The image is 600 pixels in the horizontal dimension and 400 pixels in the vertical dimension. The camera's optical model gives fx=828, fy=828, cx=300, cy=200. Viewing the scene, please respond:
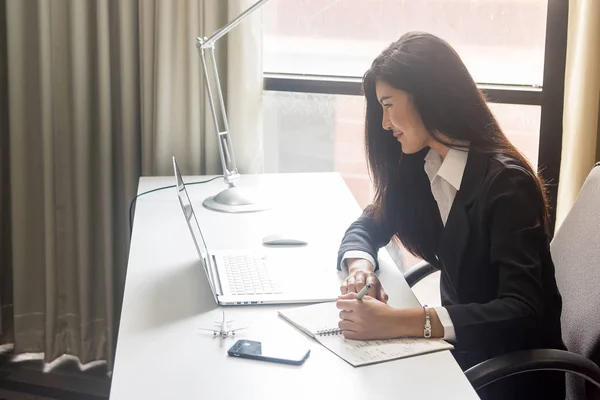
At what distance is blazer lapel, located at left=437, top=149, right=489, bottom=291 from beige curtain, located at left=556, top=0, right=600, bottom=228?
870 mm

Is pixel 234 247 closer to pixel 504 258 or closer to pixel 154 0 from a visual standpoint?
pixel 504 258

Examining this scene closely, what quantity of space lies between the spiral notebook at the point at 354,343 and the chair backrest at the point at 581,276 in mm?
373

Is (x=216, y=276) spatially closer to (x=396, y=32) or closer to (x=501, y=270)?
(x=501, y=270)

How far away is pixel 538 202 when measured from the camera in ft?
5.20

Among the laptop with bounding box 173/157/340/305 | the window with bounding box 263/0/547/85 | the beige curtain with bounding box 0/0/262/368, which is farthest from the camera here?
the window with bounding box 263/0/547/85

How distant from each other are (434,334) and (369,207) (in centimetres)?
64

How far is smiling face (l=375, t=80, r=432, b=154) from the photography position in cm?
177

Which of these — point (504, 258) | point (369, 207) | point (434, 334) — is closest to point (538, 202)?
point (504, 258)

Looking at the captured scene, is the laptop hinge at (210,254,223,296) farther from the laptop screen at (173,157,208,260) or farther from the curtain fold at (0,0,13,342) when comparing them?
the curtain fold at (0,0,13,342)

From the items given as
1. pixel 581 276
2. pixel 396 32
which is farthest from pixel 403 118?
pixel 396 32

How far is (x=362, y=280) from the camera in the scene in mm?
1659

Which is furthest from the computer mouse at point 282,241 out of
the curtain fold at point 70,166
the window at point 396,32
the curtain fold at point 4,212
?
the curtain fold at point 4,212

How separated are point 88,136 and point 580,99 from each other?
1.51 metres

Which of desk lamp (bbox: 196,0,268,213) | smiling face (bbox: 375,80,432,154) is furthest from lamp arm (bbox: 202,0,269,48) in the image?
smiling face (bbox: 375,80,432,154)
